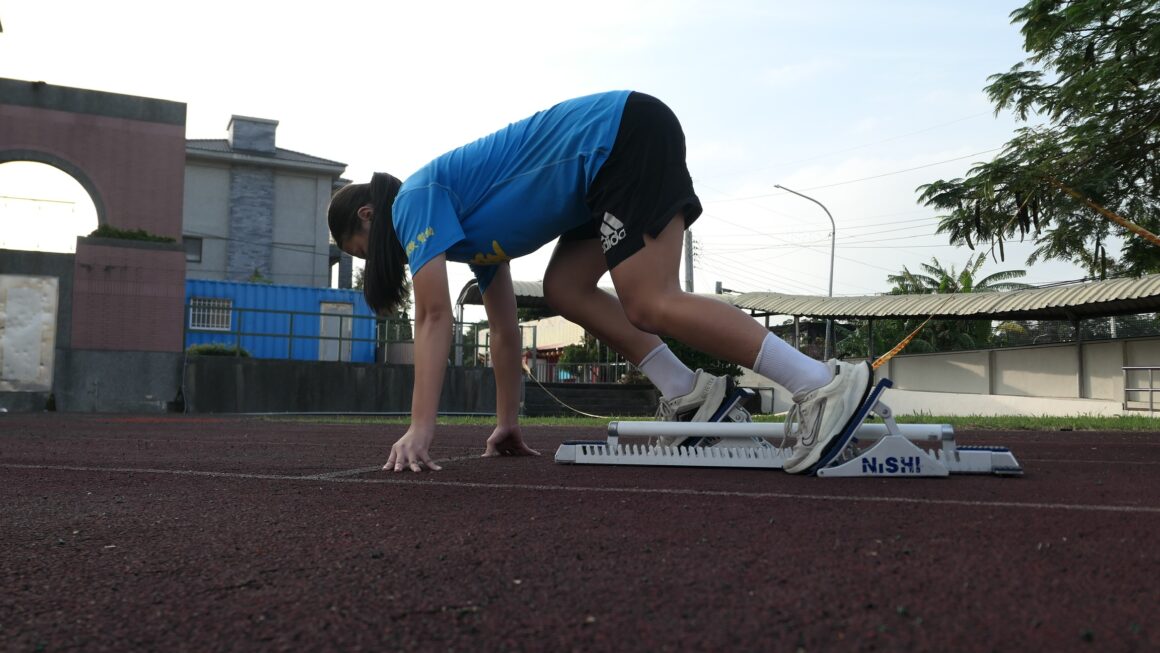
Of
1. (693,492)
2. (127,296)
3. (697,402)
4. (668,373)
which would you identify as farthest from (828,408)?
(127,296)

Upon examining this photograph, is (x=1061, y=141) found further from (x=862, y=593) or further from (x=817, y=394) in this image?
(x=862, y=593)

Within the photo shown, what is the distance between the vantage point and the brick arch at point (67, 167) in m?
17.4

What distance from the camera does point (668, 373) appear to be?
3.60 meters

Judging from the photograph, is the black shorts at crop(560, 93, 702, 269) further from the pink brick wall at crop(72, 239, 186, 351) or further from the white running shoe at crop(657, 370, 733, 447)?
the pink brick wall at crop(72, 239, 186, 351)

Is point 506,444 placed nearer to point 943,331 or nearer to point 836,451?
point 836,451

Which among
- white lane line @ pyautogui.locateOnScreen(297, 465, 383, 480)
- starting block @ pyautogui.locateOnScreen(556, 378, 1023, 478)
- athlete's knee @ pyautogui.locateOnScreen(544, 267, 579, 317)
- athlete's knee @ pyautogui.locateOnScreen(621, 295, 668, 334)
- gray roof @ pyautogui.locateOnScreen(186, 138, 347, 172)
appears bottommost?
white lane line @ pyautogui.locateOnScreen(297, 465, 383, 480)

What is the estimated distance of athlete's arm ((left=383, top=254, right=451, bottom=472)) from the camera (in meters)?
3.16

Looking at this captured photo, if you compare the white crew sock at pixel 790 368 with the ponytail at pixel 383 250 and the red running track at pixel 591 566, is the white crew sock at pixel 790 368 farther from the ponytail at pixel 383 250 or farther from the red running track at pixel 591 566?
the ponytail at pixel 383 250

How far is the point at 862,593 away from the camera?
1.38 metres

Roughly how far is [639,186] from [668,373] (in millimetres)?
890

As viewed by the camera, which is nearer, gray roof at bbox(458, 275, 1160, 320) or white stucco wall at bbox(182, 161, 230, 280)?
gray roof at bbox(458, 275, 1160, 320)

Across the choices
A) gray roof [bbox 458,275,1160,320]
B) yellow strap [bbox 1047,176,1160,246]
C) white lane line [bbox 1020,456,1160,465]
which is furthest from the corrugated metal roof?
white lane line [bbox 1020,456,1160,465]

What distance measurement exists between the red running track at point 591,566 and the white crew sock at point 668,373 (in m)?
0.69

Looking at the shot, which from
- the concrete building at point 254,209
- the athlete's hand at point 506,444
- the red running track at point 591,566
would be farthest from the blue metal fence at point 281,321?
the red running track at point 591,566
